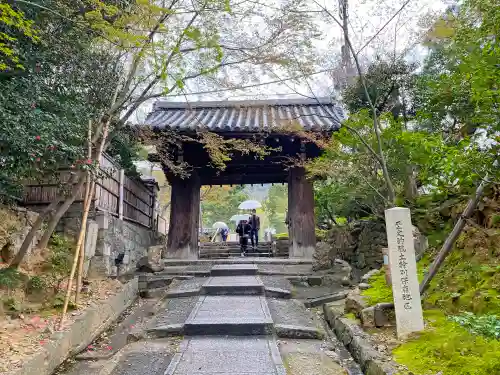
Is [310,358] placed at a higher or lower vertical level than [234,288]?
lower

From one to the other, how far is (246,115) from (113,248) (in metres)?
5.52

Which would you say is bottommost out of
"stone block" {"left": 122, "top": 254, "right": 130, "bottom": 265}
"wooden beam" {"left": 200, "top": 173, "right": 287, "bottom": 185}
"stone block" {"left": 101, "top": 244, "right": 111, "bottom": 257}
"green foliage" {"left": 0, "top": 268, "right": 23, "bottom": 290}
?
"green foliage" {"left": 0, "top": 268, "right": 23, "bottom": 290}

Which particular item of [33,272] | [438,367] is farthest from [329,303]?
[33,272]

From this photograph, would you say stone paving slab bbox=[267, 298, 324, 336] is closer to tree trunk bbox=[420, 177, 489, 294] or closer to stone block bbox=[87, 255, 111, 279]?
tree trunk bbox=[420, 177, 489, 294]

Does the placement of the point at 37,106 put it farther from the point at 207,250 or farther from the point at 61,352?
the point at 207,250

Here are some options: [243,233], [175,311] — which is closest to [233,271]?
[175,311]

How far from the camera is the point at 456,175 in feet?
11.6

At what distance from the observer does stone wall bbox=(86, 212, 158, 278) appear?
727 centimetres

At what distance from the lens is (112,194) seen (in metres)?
8.60

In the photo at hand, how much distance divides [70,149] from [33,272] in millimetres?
2100

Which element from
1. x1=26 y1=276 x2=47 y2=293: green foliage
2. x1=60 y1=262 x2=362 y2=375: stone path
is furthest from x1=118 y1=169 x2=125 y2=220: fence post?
x1=26 y1=276 x2=47 y2=293: green foliage

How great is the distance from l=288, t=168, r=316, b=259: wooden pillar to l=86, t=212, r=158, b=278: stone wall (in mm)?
4204

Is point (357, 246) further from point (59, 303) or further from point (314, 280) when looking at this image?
point (59, 303)

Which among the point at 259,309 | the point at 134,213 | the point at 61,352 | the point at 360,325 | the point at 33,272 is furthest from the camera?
the point at 134,213
